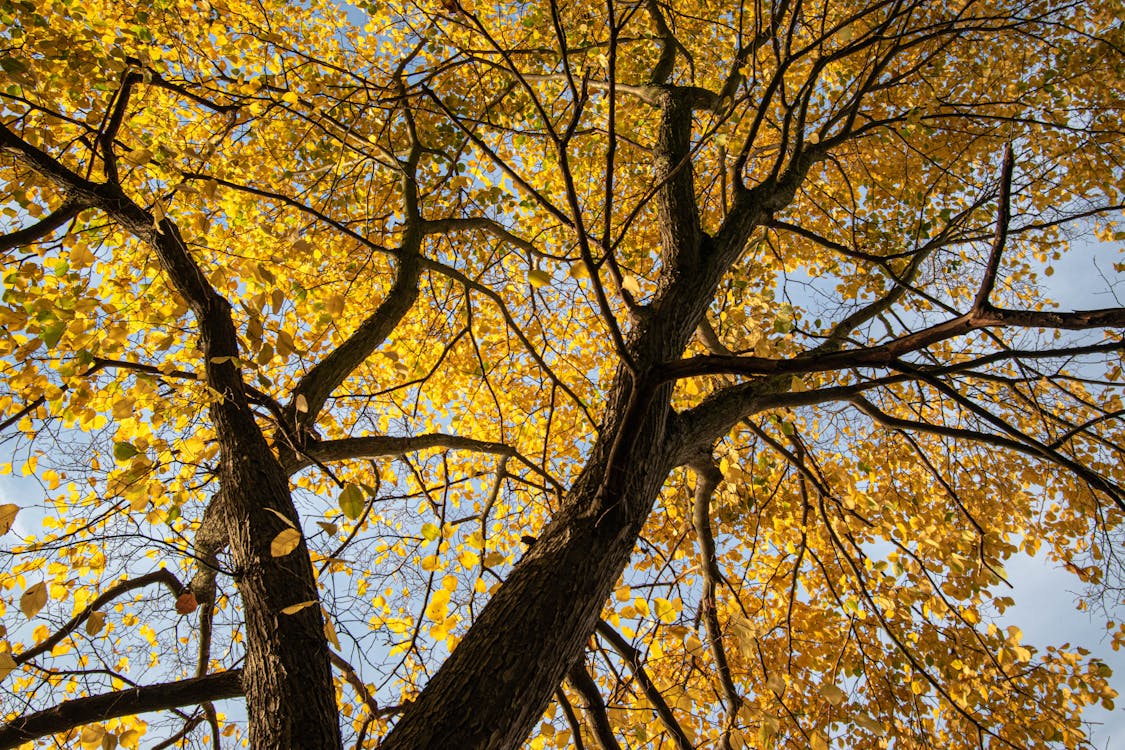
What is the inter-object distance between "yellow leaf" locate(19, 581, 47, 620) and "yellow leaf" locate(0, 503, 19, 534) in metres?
0.24

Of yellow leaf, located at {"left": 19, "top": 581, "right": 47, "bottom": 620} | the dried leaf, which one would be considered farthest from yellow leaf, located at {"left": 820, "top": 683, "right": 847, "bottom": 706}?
yellow leaf, located at {"left": 19, "top": 581, "right": 47, "bottom": 620}

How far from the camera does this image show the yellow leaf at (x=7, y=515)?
1.84 meters

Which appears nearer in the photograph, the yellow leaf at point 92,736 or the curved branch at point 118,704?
the yellow leaf at point 92,736

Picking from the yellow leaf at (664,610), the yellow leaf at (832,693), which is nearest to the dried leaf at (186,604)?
the yellow leaf at (664,610)

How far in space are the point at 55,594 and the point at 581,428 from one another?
12.7ft

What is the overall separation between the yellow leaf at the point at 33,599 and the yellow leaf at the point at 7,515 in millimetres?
241

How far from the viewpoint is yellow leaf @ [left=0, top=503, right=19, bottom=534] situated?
1843 millimetres

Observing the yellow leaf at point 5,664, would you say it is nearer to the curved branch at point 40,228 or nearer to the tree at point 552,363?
the tree at point 552,363

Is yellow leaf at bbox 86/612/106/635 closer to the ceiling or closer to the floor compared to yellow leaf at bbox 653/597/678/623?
closer to the floor

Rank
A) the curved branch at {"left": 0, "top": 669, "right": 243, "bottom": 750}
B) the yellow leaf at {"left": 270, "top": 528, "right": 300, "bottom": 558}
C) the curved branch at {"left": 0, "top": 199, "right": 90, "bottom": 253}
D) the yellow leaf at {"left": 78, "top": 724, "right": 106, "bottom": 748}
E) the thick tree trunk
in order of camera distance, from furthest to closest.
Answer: the curved branch at {"left": 0, "top": 199, "right": 90, "bottom": 253}, the curved branch at {"left": 0, "top": 669, "right": 243, "bottom": 750}, the yellow leaf at {"left": 78, "top": 724, "right": 106, "bottom": 748}, the yellow leaf at {"left": 270, "top": 528, "right": 300, "bottom": 558}, the thick tree trunk

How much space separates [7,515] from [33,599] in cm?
30

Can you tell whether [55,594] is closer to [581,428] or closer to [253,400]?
[253,400]

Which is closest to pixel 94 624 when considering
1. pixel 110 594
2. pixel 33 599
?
pixel 33 599

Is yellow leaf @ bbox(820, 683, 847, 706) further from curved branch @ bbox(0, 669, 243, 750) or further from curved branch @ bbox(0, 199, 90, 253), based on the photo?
curved branch @ bbox(0, 199, 90, 253)
